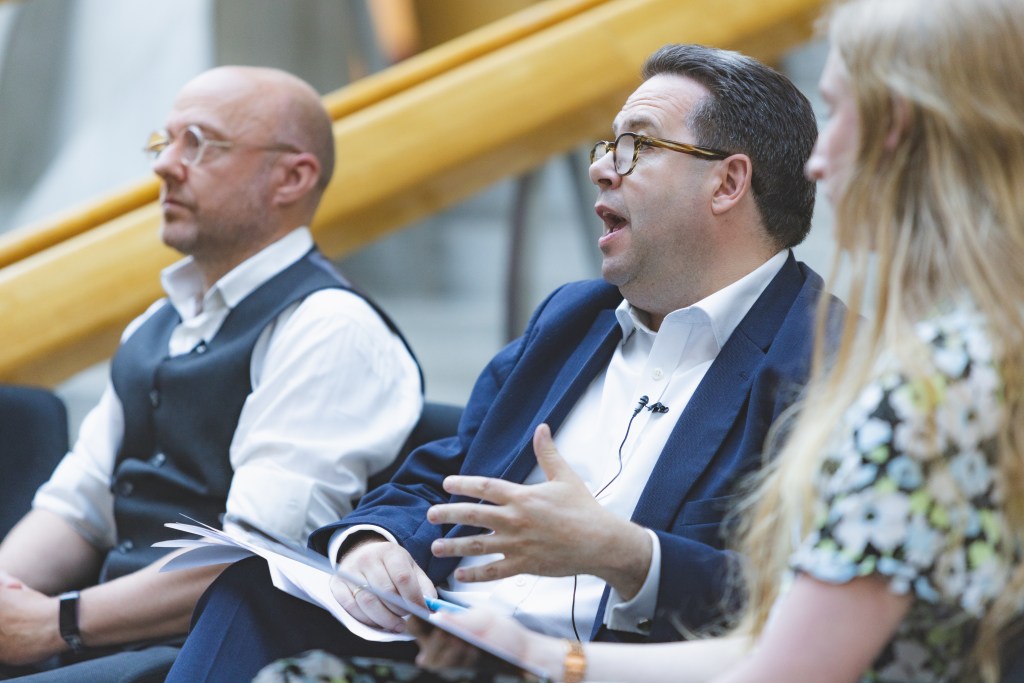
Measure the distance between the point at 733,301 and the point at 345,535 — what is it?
1.99ft

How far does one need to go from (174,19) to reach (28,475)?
185 centimetres

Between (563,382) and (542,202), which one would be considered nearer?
(563,382)

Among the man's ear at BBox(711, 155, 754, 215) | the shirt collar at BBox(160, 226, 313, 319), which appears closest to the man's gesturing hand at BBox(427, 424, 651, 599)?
the man's ear at BBox(711, 155, 754, 215)

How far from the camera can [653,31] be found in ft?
8.83

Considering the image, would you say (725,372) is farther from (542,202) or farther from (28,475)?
(542,202)

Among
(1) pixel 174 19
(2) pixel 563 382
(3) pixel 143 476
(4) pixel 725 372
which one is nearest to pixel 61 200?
(1) pixel 174 19

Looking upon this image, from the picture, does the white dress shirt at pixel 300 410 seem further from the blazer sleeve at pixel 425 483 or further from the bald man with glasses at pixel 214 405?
the blazer sleeve at pixel 425 483

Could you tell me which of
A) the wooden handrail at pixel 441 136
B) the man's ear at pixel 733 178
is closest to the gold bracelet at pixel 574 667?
the man's ear at pixel 733 178

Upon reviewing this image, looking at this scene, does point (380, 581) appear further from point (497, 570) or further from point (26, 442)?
point (26, 442)

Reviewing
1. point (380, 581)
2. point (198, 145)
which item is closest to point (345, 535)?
point (380, 581)

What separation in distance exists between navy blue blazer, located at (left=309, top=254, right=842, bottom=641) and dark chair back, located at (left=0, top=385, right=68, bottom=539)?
769 millimetres

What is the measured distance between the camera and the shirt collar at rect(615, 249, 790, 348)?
1.69m

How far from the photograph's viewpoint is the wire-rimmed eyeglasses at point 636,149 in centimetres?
176

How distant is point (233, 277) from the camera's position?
2.23 metres
